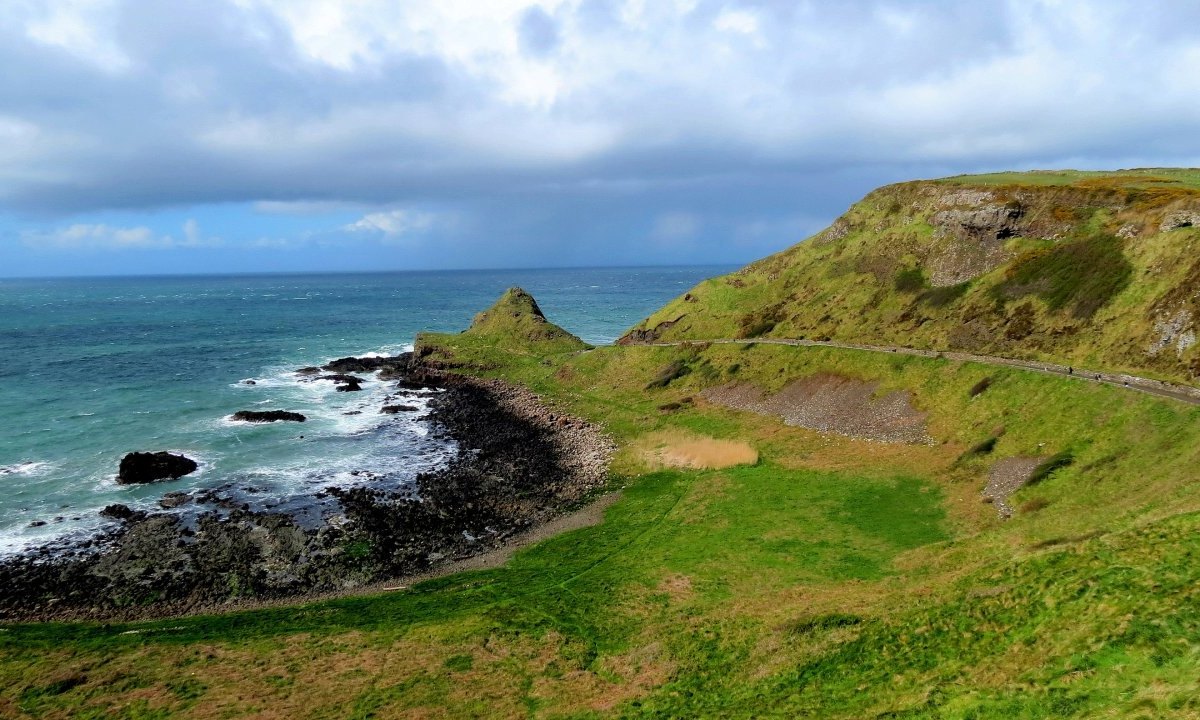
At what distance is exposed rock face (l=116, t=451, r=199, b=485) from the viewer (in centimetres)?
6562

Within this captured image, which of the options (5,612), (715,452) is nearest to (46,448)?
(5,612)

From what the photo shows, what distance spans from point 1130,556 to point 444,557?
4277 cm

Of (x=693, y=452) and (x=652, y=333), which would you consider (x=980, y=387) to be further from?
(x=652, y=333)

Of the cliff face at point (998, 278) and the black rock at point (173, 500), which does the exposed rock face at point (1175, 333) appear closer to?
the cliff face at point (998, 278)

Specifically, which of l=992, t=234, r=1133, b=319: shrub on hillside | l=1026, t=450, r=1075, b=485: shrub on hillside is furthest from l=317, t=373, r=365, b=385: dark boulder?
l=992, t=234, r=1133, b=319: shrub on hillside

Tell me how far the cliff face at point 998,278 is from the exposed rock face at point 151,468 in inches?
2935

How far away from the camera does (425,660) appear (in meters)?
35.6

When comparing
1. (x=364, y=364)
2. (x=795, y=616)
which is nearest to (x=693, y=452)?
(x=795, y=616)

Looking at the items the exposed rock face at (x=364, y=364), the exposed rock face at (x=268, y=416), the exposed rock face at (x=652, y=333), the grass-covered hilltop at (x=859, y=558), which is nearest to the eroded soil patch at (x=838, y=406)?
the grass-covered hilltop at (x=859, y=558)

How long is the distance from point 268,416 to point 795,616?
79.3m

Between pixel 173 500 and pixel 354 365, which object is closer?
pixel 173 500

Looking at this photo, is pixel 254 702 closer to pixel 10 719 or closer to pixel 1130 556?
pixel 10 719

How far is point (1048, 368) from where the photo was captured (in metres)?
65.6

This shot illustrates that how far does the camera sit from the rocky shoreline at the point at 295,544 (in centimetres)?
4522
